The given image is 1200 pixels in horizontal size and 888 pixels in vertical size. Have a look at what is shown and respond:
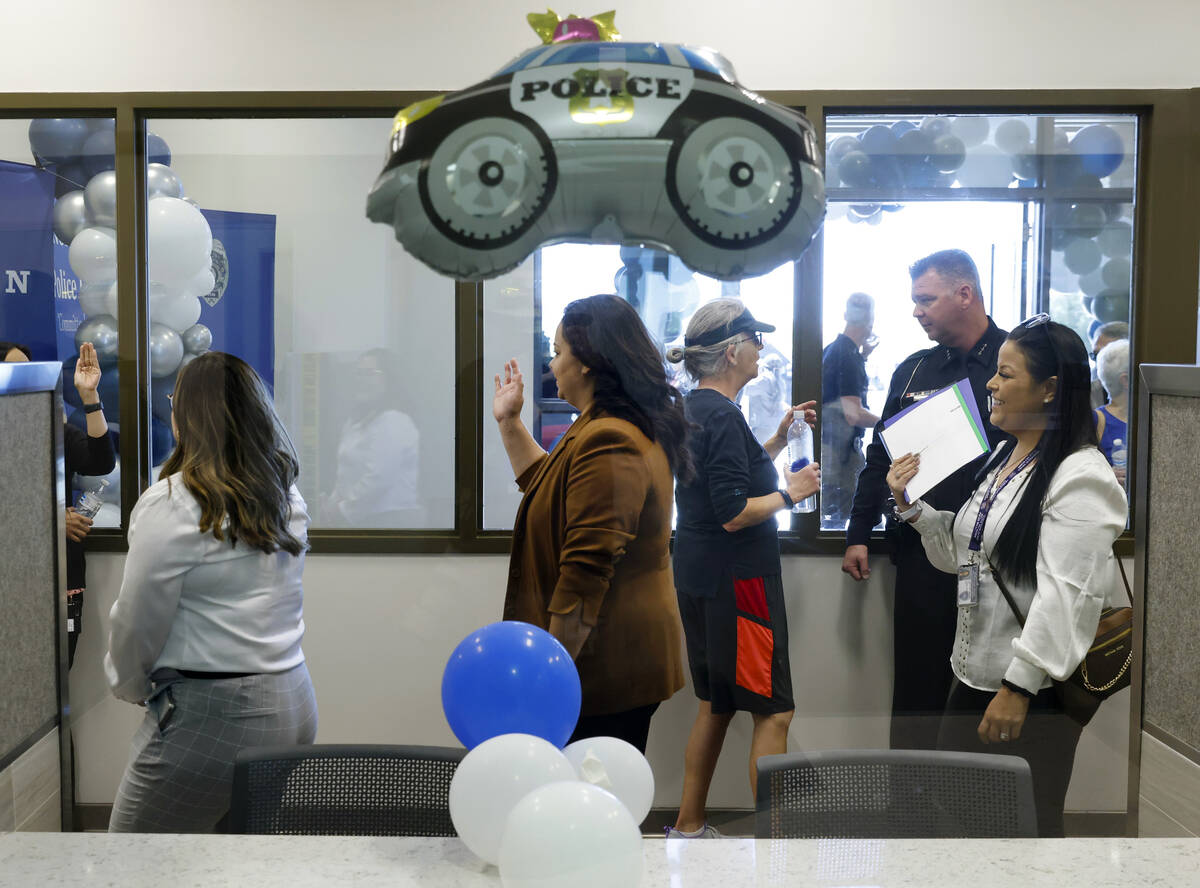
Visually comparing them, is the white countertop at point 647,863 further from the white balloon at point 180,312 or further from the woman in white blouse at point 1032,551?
the white balloon at point 180,312

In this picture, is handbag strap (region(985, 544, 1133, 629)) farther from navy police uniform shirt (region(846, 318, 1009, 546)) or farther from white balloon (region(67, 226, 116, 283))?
white balloon (region(67, 226, 116, 283))

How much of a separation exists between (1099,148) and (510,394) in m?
1.64

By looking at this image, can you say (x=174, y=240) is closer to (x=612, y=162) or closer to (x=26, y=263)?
(x=26, y=263)

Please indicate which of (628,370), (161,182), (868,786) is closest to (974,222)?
Answer: (628,370)

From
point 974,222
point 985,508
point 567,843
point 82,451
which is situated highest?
point 974,222

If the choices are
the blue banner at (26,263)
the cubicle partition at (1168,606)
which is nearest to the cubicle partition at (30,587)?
the blue banner at (26,263)

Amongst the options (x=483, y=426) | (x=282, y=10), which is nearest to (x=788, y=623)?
(x=483, y=426)

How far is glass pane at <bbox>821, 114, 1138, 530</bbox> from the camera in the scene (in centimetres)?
246

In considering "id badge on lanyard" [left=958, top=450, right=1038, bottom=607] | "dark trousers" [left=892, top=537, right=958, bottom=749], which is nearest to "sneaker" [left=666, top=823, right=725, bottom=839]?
"dark trousers" [left=892, top=537, right=958, bottom=749]

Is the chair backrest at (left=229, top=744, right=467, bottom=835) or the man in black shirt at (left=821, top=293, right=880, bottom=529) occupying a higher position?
the man in black shirt at (left=821, top=293, right=880, bottom=529)

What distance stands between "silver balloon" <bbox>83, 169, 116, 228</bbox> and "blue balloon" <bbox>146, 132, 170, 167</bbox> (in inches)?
3.9

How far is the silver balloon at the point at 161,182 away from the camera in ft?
7.92

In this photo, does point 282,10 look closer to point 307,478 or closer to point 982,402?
point 307,478

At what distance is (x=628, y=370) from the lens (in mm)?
2289
